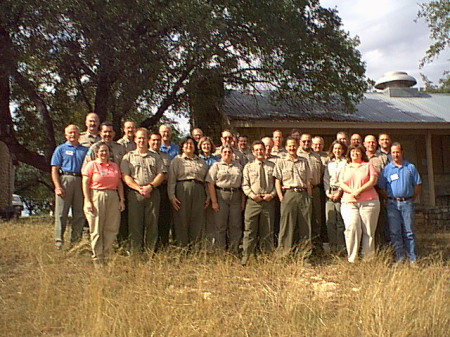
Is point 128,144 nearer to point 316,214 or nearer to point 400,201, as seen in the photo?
point 316,214

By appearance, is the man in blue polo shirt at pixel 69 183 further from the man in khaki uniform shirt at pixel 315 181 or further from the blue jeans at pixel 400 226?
the blue jeans at pixel 400 226

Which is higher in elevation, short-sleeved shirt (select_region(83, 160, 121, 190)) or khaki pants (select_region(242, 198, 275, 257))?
short-sleeved shirt (select_region(83, 160, 121, 190))

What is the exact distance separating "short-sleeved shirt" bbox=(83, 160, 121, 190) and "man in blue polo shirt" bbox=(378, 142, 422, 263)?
139 inches

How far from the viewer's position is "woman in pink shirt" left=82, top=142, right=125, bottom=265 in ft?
18.1

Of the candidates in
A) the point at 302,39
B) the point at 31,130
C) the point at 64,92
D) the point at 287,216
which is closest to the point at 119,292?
the point at 287,216

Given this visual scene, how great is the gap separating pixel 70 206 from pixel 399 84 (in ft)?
47.8

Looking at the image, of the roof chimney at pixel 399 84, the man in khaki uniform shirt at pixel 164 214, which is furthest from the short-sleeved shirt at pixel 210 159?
the roof chimney at pixel 399 84

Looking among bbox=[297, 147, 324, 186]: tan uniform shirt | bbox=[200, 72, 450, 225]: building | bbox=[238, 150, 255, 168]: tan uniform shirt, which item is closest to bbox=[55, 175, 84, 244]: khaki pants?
bbox=[238, 150, 255, 168]: tan uniform shirt

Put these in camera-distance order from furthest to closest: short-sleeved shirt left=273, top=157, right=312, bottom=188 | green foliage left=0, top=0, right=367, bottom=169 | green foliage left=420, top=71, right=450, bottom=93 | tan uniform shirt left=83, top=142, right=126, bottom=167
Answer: green foliage left=420, top=71, right=450, bottom=93
green foliage left=0, top=0, right=367, bottom=169
short-sleeved shirt left=273, top=157, right=312, bottom=188
tan uniform shirt left=83, top=142, right=126, bottom=167

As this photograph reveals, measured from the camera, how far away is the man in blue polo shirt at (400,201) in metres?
6.32

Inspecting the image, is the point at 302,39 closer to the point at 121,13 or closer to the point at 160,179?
the point at 121,13

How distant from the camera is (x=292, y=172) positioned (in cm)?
617

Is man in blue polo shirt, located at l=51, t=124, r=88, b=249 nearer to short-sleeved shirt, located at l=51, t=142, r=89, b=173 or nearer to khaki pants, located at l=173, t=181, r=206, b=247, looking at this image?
short-sleeved shirt, located at l=51, t=142, r=89, b=173

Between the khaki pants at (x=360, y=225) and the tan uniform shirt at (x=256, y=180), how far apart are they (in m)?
1.00
